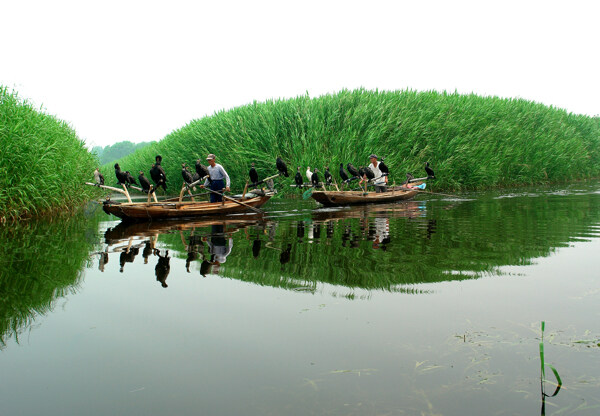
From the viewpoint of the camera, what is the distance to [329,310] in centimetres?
492

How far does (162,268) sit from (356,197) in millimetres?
12879

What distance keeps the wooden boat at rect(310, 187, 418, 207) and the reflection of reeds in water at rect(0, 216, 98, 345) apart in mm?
8770

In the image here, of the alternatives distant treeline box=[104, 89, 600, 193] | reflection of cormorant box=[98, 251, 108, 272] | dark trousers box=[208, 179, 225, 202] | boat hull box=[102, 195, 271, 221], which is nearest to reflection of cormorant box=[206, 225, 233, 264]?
reflection of cormorant box=[98, 251, 108, 272]

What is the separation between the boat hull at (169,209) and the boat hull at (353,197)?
9.68ft

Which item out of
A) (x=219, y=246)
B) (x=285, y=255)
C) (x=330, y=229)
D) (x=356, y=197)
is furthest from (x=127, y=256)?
(x=356, y=197)

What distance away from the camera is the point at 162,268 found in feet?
24.9

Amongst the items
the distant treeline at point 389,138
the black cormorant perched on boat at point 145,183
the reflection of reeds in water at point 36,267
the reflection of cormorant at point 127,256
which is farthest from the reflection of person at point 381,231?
the distant treeline at point 389,138

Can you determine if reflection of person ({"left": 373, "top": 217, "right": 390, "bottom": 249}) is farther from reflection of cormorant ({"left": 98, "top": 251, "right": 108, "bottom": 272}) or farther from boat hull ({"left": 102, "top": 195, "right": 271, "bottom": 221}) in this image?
boat hull ({"left": 102, "top": 195, "right": 271, "bottom": 221})

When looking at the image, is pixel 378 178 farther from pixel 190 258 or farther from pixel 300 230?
pixel 190 258

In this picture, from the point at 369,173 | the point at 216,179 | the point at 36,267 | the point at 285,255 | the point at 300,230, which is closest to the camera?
the point at 36,267

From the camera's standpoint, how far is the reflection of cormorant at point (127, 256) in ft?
27.0

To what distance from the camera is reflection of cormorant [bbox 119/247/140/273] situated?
8.24 metres

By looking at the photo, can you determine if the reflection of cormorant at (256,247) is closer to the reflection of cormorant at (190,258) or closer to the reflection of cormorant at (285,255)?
the reflection of cormorant at (285,255)

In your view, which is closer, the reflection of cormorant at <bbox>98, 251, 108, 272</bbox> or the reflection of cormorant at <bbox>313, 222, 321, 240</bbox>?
the reflection of cormorant at <bbox>98, 251, 108, 272</bbox>
